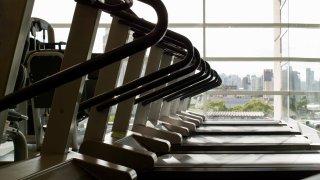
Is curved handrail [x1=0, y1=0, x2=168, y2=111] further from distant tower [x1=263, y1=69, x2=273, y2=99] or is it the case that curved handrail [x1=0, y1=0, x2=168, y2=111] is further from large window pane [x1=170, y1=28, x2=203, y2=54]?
distant tower [x1=263, y1=69, x2=273, y2=99]

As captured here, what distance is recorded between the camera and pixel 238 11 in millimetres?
7828

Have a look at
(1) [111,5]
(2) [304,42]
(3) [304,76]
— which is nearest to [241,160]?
(1) [111,5]

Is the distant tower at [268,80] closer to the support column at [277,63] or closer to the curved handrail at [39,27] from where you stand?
the support column at [277,63]

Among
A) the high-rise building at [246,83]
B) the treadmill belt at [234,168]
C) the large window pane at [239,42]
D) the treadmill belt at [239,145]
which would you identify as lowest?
the treadmill belt at [234,168]

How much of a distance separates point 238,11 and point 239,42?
67cm

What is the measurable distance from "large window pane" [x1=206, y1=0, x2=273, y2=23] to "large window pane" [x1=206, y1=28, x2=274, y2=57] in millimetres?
205

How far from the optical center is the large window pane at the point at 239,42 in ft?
25.2

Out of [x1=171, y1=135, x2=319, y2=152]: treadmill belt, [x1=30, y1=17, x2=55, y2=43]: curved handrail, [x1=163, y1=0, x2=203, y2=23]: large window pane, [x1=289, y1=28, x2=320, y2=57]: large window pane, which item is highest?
[x1=163, y1=0, x2=203, y2=23]: large window pane

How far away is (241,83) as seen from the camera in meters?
7.77

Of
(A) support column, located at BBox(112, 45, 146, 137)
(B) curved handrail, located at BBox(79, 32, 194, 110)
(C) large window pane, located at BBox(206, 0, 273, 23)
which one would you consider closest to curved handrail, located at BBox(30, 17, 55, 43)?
(A) support column, located at BBox(112, 45, 146, 137)

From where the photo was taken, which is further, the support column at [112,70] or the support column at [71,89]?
the support column at [112,70]

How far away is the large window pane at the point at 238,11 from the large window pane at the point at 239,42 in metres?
0.20

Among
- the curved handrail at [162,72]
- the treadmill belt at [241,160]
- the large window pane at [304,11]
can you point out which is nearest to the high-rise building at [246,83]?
the large window pane at [304,11]

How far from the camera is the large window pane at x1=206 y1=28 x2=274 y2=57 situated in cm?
767
